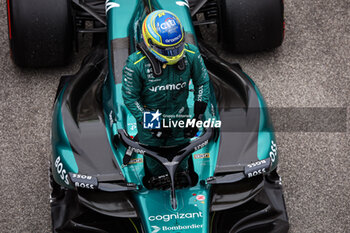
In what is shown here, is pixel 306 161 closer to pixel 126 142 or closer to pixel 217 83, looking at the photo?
pixel 217 83

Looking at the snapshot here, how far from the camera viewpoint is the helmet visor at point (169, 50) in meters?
3.69

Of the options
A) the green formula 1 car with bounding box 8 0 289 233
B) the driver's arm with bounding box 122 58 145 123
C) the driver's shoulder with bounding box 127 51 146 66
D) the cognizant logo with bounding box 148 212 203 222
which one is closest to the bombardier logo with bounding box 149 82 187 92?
the driver's arm with bounding box 122 58 145 123

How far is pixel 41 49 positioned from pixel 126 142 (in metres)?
2.34

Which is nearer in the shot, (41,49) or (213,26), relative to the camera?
(41,49)

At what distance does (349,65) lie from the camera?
20.5 ft

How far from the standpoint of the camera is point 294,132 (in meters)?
5.65

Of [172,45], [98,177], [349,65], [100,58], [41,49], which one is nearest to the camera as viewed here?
[172,45]

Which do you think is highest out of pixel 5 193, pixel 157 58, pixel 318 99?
pixel 157 58

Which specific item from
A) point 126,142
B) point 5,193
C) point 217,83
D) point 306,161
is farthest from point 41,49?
point 306,161

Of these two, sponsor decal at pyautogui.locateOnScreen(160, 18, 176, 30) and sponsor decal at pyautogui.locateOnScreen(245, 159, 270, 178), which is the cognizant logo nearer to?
sponsor decal at pyautogui.locateOnScreen(245, 159, 270, 178)

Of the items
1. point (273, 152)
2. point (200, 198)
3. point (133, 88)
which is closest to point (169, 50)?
point (133, 88)

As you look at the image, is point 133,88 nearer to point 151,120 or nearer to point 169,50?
point 151,120

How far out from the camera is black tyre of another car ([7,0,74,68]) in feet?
18.4

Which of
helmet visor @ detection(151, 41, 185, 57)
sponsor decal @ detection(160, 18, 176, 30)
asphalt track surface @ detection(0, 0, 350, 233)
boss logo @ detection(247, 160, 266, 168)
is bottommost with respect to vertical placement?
asphalt track surface @ detection(0, 0, 350, 233)
